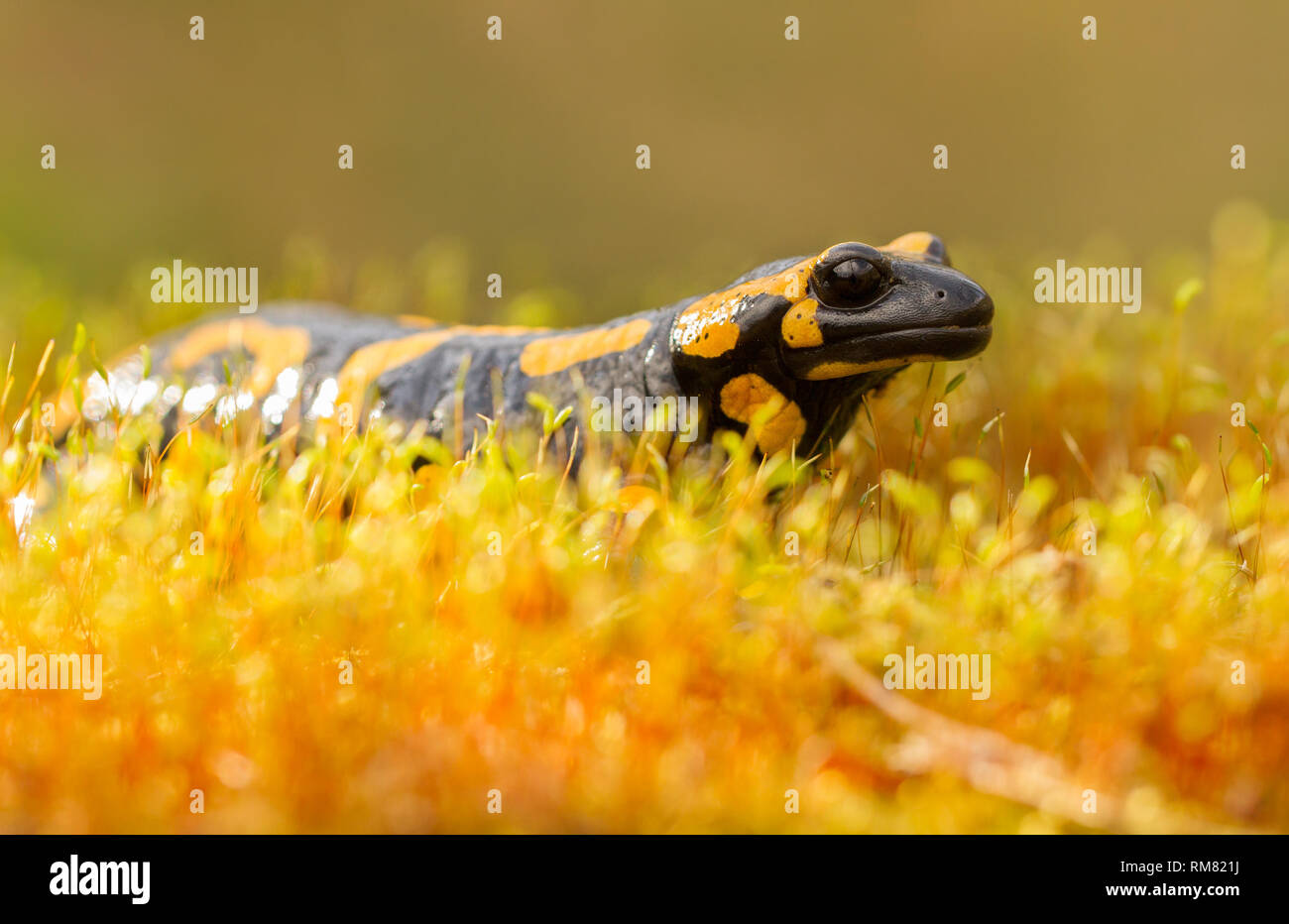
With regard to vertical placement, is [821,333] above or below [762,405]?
above

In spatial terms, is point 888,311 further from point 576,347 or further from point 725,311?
point 576,347

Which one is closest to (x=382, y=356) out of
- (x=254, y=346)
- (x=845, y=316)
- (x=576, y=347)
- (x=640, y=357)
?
(x=254, y=346)

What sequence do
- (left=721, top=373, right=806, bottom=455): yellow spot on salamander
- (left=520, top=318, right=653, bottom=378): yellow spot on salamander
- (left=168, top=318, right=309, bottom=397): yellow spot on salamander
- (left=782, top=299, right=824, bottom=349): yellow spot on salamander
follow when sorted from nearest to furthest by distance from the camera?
(left=782, top=299, right=824, bottom=349): yellow spot on salamander, (left=721, top=373, right=806, bottom=455): yellow spot on salamander, (left=520, top=318, right=653, bottom=378): yellow spot on salamander, (left=168, top=318, right=309, bottom=397): yellow spot on salamander

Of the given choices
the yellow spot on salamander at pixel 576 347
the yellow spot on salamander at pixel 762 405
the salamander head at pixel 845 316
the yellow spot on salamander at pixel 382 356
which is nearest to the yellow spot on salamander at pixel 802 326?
the salamander head at pixel 845 316

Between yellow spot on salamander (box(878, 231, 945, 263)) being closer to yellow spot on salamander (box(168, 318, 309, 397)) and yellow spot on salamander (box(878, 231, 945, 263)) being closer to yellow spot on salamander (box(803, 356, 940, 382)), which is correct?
yellow spot on salamander (box(803, 356, 940, 382))

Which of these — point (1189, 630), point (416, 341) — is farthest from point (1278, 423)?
point (416, 341)

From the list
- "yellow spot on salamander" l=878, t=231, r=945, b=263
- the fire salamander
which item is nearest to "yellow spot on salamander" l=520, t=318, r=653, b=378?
the fire salamander

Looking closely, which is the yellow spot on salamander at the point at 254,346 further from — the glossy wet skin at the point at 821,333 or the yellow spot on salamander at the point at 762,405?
the yellow spot on salamander at the point at 762,405
